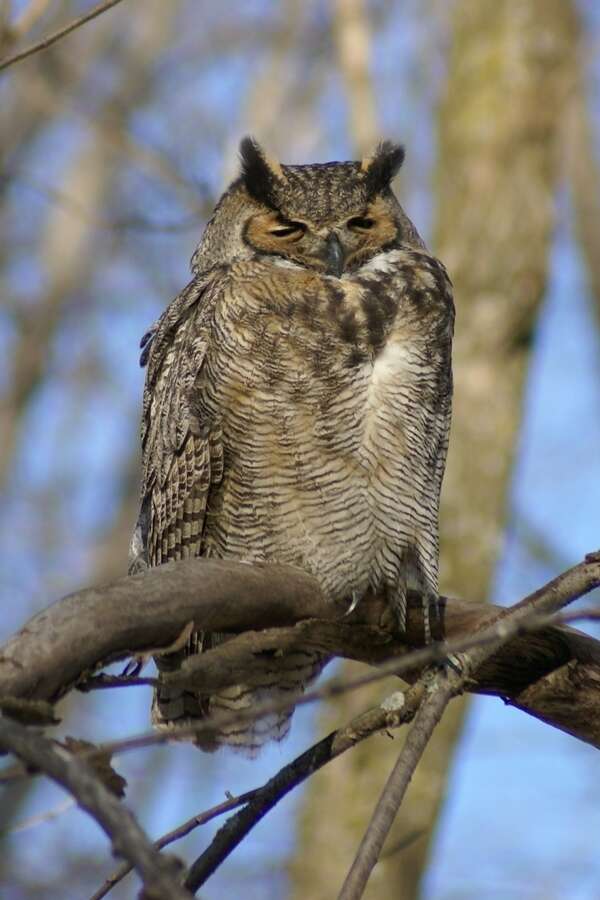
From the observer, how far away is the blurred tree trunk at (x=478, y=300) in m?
5.89

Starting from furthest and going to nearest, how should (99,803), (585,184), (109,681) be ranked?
1. (585,184)
2. (109,681)
3. (99,803)

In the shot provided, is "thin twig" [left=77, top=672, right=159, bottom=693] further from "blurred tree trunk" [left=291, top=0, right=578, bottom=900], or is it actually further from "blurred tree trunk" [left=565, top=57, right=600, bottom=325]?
"blurred tree trunk" [left=565, top=57, right=600, bottom=325]

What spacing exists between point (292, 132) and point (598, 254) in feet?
10.3

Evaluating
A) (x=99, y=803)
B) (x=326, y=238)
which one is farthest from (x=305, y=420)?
(x=99, y=803)

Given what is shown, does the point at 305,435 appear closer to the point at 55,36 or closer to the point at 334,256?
the point at 334,256

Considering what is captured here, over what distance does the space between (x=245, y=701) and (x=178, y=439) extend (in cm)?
77

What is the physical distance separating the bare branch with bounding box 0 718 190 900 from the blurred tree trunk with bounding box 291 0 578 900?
403 cm

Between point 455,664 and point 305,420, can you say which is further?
point 305,420

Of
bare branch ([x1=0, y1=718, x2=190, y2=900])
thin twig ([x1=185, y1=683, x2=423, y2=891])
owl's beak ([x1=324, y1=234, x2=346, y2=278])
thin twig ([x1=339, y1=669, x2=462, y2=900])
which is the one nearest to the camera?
bare branch ([x1=0, y1=718, x2=190, y2=900])

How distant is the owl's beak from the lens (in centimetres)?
388

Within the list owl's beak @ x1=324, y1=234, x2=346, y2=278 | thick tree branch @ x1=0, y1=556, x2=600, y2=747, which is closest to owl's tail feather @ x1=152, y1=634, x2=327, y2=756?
thick tree branch @ x1=0, y1=556, x2=600, y2=747

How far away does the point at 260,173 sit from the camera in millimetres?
4141

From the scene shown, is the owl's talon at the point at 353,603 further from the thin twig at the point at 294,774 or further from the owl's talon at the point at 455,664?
the thin twig at the point at 294,774

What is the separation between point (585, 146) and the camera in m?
9.21
